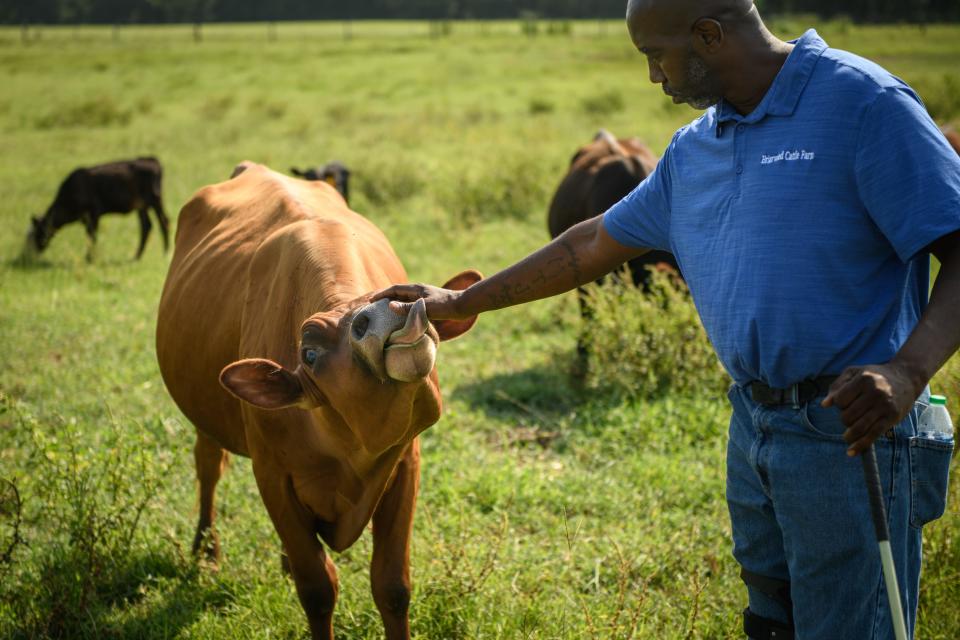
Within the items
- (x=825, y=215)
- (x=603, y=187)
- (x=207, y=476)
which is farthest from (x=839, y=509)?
(x=603, y=187)


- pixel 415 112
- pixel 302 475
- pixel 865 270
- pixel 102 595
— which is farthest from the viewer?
pixel 415 112

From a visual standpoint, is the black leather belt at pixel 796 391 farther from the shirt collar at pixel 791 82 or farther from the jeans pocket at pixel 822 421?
the shirt collar at pixel 791 82

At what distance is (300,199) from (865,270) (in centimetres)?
274

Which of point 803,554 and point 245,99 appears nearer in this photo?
point 803,554

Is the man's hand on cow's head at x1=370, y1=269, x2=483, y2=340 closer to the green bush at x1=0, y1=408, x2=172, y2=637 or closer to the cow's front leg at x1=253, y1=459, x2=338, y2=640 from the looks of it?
the cow's front leg at x1=253, y1=459, x2=338, y2=640

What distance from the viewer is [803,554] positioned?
2262 mm

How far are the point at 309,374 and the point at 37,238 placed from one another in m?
9.38

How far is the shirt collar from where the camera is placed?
84.7 inches

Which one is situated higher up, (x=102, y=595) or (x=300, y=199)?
(x=300, y=199)

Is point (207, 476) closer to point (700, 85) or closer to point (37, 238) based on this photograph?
point (700, 85)

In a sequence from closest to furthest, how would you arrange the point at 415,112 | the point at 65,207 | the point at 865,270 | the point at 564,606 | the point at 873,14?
the point at 865,270, the point at 564,606, the point at 65,207, the point at 415,112, the point at 873,14

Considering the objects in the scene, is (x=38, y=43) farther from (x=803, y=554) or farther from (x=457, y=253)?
(x=803, y=554)

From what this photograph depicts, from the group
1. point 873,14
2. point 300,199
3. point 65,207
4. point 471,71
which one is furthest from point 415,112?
point 873,14

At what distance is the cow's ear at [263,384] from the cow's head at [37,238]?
918cm
